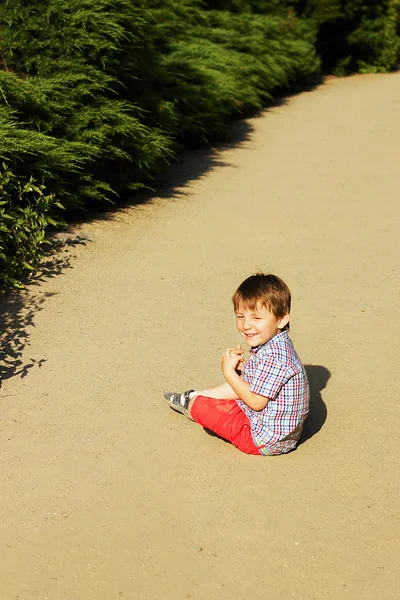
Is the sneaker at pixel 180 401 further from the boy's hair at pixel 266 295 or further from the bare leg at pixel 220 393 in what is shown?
the boy's hair at pixel 266 295

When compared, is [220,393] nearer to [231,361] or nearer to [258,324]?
[231,361]

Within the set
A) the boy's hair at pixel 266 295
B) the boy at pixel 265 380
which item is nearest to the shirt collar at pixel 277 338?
the boy at pixel 265 380

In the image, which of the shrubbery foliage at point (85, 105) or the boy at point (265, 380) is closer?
the boy at point (265, 380)

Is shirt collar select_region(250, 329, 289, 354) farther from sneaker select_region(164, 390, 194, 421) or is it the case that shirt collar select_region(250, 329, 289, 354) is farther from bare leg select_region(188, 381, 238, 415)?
sneaker select_region(164, 390, 194, 421)

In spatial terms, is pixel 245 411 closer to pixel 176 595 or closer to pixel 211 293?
pixel 176 595

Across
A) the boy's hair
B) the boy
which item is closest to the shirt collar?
the boy

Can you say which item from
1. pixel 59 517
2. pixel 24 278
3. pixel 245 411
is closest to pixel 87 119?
pixel 24 278

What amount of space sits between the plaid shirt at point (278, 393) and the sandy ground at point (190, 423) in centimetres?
12

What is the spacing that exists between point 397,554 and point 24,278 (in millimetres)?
3477

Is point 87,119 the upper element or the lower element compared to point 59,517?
upper

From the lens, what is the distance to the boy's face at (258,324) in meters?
3.90

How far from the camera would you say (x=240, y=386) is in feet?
12.8

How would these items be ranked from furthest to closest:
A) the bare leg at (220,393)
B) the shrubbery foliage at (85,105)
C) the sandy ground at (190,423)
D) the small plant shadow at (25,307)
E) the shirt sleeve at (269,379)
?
the shrubbery foliage at (85,105)
the small plant shadow at (25,307)
the bare leg at (220,393)
the shirt sleeve at (269,379)
the sandy ground at (190,423)

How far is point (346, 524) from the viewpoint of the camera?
351 centimetres
